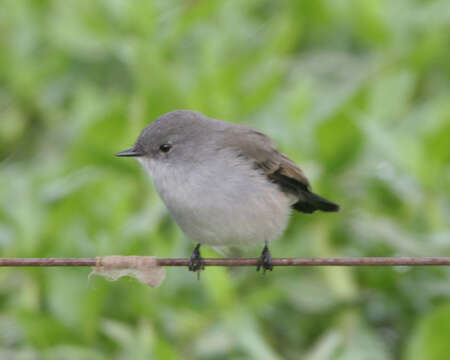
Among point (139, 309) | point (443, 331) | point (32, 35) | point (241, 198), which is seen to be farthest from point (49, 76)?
point (443, 331)

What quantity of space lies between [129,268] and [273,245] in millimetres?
1910

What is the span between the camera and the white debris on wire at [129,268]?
2846mm

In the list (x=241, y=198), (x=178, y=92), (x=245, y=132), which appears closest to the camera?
(x=241, y=198)

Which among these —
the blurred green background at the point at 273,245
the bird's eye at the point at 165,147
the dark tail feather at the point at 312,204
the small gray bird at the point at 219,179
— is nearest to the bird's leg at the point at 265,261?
the small gray bird at the point at 219,179

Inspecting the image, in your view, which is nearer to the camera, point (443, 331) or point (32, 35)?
point (443, 331)

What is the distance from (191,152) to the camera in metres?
3.62

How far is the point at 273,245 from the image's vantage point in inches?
185

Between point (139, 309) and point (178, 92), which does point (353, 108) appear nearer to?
point (178, 92)

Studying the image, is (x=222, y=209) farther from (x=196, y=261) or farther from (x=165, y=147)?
(x=165, y=147)

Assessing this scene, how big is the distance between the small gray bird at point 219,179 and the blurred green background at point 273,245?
54cm

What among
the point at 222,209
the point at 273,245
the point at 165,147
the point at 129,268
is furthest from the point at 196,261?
the point at 273,245

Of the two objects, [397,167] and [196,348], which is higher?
→ [397,167]

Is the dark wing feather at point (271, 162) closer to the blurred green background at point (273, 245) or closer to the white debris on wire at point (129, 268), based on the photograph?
the blurred green background at point (273, 245)

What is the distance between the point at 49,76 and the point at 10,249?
2.20m
